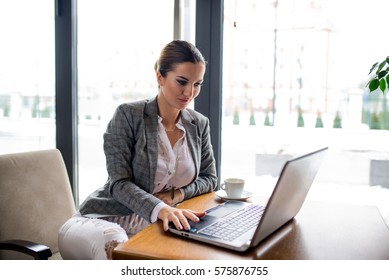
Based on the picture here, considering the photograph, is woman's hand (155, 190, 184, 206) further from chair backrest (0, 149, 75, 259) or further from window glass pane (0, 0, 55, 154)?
window glass pane (0, 0, 55, 154)

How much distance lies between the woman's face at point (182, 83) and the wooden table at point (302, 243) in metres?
0.62

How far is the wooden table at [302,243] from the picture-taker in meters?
0.98

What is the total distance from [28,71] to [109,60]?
580mm

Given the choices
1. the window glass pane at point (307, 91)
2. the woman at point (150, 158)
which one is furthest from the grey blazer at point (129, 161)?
the window glass pane at point (307, 91)

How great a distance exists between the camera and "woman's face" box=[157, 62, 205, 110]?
5.43 feet

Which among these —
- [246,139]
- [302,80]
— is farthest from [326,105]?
[246,139]

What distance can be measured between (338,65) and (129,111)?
1230 mm

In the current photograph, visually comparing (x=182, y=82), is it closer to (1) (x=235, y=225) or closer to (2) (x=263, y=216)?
(1) (x=235, y=225)

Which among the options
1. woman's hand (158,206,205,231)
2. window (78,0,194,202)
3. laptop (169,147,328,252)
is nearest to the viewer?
laptop (169,147,328,252)

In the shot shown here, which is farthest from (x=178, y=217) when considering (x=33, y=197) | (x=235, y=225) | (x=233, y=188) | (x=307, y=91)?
(x=307, y=91)

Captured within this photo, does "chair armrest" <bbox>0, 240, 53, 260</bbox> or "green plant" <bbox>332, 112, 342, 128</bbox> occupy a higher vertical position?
"green plant" <bbox>332, 112, 342, 128</bbox>

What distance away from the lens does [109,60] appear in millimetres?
2699

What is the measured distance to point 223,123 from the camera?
7.98ft

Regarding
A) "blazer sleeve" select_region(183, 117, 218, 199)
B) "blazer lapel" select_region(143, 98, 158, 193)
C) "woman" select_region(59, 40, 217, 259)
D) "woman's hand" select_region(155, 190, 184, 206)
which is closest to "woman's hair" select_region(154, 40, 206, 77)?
"woman" select_region(59, 40, 217, 259)
